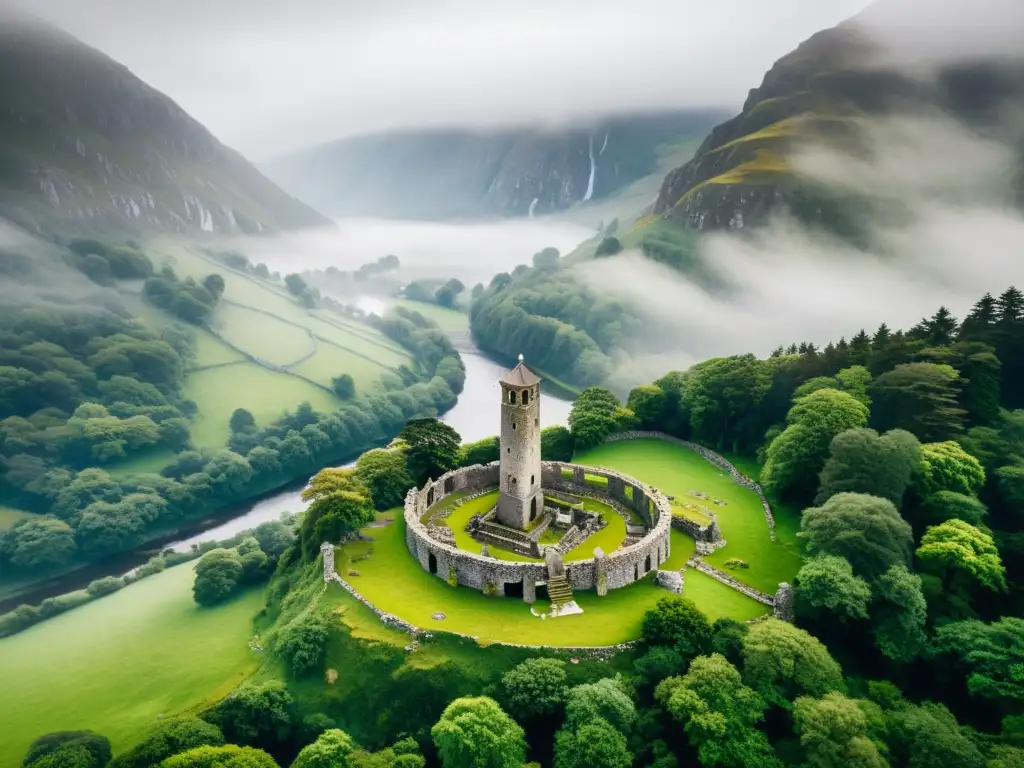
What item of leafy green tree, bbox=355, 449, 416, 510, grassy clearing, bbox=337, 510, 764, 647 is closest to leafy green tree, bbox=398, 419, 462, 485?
leafy green tree, bbox=355, 449, 416, 510

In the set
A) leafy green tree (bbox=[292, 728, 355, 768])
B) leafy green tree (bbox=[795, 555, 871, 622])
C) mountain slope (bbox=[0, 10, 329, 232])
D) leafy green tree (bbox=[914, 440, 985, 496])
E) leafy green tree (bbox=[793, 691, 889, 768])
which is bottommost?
leafy green tree (bbox=[292, 728, 355, 768])

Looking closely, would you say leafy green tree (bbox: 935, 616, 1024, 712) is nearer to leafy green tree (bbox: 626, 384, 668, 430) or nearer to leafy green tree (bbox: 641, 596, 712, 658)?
leafy green tree (bbox: 641, 596, 712, 658)

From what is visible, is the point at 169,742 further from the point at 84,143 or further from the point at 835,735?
the point at 84,143

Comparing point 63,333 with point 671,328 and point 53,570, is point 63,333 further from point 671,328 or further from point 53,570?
point 671,328

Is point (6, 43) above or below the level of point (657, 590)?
above

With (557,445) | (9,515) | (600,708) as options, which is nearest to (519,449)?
(600,708)

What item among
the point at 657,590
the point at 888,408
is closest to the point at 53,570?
the point at 657,590
